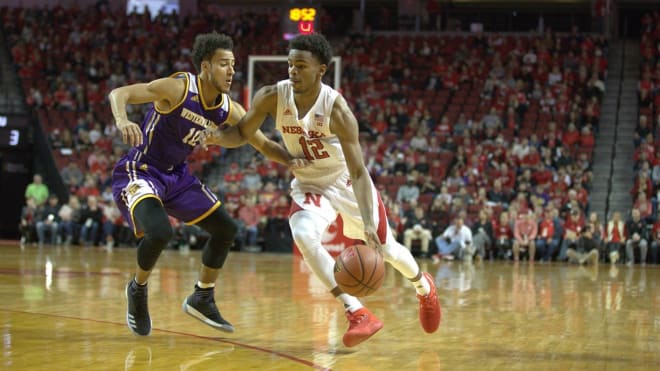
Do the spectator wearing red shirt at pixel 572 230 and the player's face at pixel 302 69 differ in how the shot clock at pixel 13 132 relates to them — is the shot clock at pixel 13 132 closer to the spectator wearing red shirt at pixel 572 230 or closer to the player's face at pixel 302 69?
the spectator wearing red shirt at pixel 572 230

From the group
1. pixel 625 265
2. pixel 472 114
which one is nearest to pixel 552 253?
pixel 625 265

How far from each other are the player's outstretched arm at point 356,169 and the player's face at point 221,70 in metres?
0.80

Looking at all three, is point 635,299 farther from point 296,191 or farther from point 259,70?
point 259,70

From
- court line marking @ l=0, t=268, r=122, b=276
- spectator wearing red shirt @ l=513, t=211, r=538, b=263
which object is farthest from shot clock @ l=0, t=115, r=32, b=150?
spectator wearing red shirt @ l=513, t=211, r=538, b=263

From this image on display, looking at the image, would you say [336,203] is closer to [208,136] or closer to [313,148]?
[313,148]

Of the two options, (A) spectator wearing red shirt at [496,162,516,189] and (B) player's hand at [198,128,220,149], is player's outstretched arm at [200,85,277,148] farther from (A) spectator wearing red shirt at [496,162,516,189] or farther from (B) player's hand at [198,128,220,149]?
(A) spectator wearing red shirt at [496,162,516,189]

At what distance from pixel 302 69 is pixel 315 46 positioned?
0.16 metres

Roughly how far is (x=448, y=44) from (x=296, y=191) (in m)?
17.3

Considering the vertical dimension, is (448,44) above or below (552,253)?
above

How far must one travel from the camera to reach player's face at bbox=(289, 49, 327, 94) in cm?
537

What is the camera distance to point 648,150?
17.8 metres

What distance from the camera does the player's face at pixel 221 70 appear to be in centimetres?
566

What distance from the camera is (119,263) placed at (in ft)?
42.0

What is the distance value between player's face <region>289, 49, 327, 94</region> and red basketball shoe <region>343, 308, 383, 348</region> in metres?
1.39
